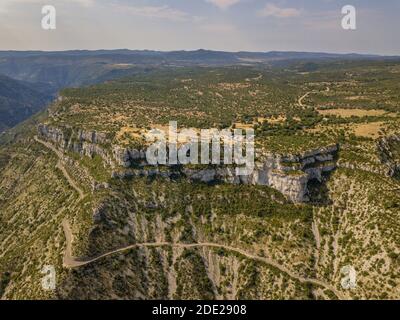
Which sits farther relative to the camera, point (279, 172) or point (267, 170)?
point (267, 170)

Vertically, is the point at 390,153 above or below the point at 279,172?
above

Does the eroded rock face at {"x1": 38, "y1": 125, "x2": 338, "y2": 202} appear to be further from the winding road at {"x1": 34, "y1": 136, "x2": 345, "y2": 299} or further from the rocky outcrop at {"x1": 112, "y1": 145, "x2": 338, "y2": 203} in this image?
the winding road at {"x1": 34, "y1": 136, "x2": 345, "y2": 299}

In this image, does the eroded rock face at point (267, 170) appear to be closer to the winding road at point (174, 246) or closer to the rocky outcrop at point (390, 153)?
the rocky outcrop at point (390, 153)

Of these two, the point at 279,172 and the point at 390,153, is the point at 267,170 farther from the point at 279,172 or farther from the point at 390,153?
the point at 390,153

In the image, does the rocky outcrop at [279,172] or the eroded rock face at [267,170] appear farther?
the eroded rock face at [267,170]

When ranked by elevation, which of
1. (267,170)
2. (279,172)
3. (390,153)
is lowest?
(279,172)

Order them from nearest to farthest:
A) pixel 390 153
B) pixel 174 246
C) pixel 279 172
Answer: pixel 174 246 < pixel 279 172 < pixel 390 153

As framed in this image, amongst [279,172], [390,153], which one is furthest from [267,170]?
[390,153]

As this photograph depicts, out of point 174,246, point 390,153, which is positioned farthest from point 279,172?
point 390,153

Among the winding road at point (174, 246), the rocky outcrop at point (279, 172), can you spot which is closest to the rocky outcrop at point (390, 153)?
the rocky outcrop at point (279, 172)

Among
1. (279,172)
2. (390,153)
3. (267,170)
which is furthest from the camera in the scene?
(390,153)
